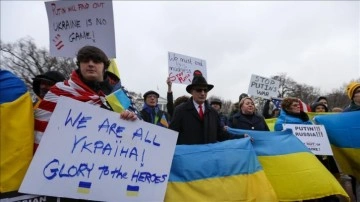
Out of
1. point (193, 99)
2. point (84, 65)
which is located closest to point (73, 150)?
point (84, 65)

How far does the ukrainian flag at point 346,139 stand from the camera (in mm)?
4598

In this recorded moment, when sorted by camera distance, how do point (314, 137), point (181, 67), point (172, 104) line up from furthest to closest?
1. point (181, 67)
2. point (172, 104)
3. point (314, 137)

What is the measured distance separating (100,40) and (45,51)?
143 ft

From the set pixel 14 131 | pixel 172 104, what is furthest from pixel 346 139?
pixel 14 131

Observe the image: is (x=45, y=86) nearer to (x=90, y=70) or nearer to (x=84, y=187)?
(x=90, y=70)

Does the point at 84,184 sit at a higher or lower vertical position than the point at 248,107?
lower

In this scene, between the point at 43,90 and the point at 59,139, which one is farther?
the point at 43,90

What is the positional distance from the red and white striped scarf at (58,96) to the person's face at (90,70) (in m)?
0.06

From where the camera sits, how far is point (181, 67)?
7918mm

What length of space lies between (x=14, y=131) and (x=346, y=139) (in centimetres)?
414

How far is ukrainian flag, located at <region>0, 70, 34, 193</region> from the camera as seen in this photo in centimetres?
217

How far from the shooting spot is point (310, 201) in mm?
3617

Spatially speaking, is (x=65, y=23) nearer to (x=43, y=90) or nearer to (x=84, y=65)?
(x=43, y=90)

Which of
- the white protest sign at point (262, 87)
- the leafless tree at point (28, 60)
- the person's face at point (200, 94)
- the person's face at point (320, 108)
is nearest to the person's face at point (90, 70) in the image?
the person's face at point (200, 94)
